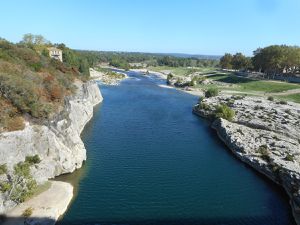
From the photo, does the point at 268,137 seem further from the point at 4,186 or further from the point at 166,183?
the point at 4,186

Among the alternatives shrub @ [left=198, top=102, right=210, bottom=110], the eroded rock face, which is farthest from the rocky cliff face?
shrub @ [left=198, top=102, right=210, bottom=110]

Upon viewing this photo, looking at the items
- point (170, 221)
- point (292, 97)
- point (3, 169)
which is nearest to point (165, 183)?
point (170, 221)

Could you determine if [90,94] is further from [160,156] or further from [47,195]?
[47,195]

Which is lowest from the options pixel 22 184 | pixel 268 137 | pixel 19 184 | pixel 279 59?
pixel 268 137

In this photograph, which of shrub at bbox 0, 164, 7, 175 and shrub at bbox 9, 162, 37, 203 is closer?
shrub at bbox 9, 162, 37, 203

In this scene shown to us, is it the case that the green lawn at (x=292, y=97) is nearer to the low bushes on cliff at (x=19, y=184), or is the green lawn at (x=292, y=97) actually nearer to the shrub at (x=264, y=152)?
the shrub at (x=264, y=152)

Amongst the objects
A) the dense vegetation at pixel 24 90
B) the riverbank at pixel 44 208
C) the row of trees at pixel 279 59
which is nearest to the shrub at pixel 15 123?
the dense vegetation at pixel 24 90

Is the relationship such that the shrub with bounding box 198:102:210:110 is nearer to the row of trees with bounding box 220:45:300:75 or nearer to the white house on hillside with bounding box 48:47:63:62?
the row of trees with bounding box 220:45:300:75
